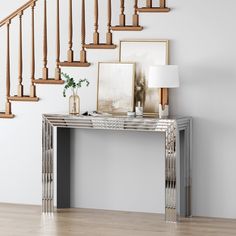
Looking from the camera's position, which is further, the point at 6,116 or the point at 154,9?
the point at 6,116

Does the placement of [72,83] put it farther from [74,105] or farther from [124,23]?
[124,23]

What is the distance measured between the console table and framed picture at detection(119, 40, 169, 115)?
358 mm

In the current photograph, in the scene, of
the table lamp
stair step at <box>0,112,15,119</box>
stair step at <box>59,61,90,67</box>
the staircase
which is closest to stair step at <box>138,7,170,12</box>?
the staircase

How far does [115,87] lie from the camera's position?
25.8ft

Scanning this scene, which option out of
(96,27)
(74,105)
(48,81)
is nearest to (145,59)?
(96,27)

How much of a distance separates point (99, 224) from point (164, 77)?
4.85ft

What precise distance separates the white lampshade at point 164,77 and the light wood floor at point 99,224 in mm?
1267

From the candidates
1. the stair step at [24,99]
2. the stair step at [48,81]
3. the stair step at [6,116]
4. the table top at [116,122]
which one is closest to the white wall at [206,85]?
the table top at [116,122]

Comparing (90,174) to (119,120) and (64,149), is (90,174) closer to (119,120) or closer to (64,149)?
(64,149)

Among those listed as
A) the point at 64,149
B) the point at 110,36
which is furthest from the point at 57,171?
the point at 110,36

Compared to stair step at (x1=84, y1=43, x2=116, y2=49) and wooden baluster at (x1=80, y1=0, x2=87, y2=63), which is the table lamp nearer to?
stair step at (x1=84, y1=43, x2=116, y2=49)

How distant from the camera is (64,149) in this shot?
805cm

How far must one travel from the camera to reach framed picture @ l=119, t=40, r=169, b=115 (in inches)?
305

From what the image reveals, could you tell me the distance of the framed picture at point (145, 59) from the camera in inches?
305
